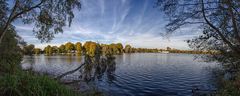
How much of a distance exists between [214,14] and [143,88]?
13.6 m

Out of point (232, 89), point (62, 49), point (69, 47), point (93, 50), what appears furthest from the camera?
point (62, 49)

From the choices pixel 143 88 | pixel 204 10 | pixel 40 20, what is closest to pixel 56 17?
pixel 40 20

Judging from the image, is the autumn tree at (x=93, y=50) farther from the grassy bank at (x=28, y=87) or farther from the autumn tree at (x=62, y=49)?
the autumn tree at (x=62, y=49)

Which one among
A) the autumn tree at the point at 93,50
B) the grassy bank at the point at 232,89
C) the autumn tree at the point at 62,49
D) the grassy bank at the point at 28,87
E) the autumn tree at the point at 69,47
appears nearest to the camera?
the grassy bank at the point at 28,87

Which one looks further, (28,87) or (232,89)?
(232,89)

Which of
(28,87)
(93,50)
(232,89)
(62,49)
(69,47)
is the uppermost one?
(69,47)

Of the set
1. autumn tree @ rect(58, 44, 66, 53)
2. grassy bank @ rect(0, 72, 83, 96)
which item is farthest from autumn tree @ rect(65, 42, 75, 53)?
grassy bank @ rect(0, 72, 83, 96)

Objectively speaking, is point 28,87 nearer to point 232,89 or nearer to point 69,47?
point 232,89

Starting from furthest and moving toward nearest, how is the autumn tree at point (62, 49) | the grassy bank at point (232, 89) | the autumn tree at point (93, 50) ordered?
the autumn tree at point (62, 49)
the autumn tree at point (93, 50)
the grassy bank at point (232, 89)

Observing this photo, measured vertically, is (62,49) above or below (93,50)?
above

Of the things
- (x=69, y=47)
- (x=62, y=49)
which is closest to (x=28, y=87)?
(x=69, y=47)

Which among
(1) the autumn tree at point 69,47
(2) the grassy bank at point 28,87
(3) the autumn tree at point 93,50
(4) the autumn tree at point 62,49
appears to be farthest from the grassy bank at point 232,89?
(4) the autumn tree at point 62,49

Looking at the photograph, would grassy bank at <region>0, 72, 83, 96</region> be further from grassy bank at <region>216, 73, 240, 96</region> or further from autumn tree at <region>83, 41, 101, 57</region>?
autumn tree at <region>83, 41, 101, 57</region>

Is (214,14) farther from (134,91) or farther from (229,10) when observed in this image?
(134,91)
